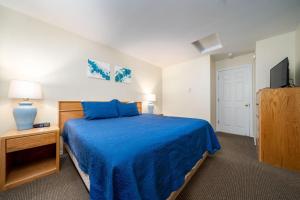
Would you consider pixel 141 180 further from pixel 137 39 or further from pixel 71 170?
pixel 137 39

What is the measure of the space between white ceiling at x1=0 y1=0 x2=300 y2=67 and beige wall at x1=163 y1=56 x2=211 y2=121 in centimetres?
100

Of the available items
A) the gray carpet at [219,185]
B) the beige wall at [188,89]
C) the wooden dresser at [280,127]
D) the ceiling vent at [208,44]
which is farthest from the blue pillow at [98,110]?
the wooden dresser at [280,127]

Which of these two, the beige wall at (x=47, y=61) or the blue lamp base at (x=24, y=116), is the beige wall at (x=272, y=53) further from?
the blue lamp base at (x=24, y=116)

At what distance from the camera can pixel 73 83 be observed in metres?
2.38

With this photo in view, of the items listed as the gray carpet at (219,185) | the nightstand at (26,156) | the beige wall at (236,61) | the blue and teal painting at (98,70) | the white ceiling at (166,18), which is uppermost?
the white ceiling at (166,18)

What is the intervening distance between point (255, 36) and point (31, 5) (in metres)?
4.10

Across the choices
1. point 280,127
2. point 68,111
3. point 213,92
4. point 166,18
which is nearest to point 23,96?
point 68,111

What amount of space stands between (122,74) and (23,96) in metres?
2.03

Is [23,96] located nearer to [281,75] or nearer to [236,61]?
[281,75]

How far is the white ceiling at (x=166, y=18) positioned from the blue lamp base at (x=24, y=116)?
1513 millimetres

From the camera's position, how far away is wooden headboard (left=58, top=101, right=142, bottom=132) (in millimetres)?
2191

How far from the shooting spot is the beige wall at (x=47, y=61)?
1733 millimetres

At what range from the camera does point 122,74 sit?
10.6 ft

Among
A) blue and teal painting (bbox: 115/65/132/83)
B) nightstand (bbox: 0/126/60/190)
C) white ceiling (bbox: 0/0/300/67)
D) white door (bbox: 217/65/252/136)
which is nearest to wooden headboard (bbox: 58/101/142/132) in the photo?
nightstand (bbox: 0/126/60/190)
